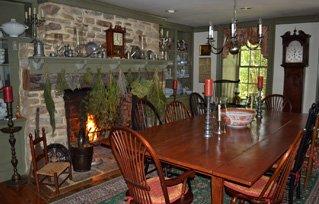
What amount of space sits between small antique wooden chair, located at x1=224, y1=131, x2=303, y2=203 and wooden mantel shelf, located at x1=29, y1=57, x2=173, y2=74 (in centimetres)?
278

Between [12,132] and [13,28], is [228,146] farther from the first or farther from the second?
[13,28]

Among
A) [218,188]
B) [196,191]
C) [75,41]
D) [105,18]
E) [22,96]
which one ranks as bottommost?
[196,191]

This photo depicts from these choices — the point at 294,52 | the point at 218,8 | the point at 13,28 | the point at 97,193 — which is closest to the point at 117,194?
the point at 97,193

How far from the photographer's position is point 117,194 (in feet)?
10.2

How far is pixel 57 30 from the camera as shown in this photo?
394 cm

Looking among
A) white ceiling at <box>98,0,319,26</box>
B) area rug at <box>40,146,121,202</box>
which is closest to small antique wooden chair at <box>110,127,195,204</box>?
area rug at <box>40,146,121,202</box>

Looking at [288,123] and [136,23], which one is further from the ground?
[136,23]

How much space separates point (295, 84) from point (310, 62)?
1.65 feet

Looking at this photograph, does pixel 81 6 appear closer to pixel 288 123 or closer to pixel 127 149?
pixel 127 149

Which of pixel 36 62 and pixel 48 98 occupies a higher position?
pixel 36 62

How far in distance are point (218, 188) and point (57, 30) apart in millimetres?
3192

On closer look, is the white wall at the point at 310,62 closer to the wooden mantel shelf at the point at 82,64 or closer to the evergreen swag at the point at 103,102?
the wooden mantel shelf at the point at 82,64

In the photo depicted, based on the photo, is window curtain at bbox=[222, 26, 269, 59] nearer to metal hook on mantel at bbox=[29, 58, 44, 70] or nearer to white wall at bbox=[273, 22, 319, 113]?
white wall at bbox=[273, 22, 319, 113]

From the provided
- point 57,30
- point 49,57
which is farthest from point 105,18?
point 49,57
